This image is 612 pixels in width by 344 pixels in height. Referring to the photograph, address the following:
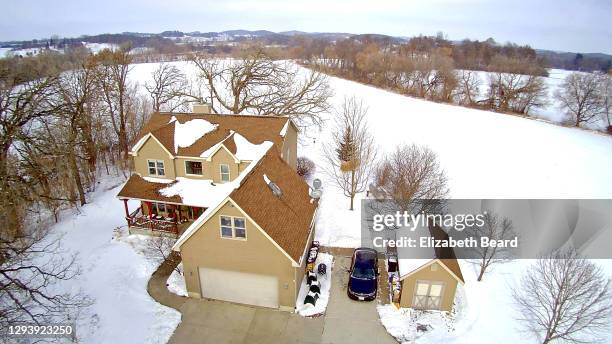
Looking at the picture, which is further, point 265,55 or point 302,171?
point 265,55

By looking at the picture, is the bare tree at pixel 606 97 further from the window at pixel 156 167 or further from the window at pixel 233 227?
the window at pixel 156 167

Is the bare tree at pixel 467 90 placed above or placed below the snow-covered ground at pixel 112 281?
above

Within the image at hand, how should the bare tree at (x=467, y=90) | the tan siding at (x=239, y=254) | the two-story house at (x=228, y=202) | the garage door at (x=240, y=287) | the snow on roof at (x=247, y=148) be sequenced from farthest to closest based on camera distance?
the bare tree at (x=467, y=90)
the snow on roof at (x=247, y=148)
the garage door at (x=240, y=287)
the two-story house at (x=228, y=202)
the tan siding at (x=239, y=254)

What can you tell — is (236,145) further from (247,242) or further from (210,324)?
(210,324)

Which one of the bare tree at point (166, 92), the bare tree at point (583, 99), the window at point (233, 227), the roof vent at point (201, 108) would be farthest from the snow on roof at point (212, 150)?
the bare tree at point (583, 99)

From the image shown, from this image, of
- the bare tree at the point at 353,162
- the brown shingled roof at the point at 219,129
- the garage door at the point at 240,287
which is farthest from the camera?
the bare tree at the point at 353,162

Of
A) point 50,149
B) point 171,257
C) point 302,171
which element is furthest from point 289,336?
point 302,171

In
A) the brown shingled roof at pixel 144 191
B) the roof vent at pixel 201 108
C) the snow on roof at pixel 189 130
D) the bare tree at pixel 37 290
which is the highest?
the roof vent at pixel 201 108
